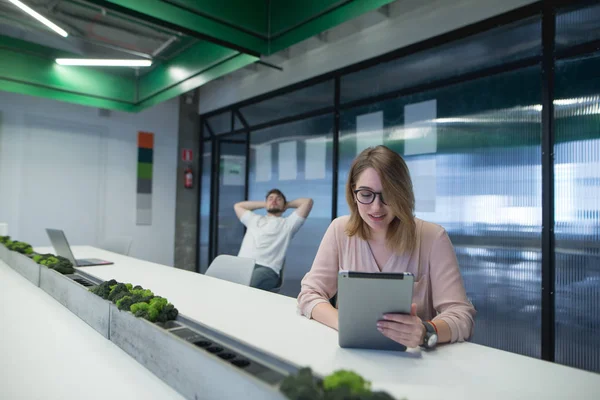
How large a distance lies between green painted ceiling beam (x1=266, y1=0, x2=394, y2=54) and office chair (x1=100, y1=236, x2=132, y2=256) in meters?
2.95

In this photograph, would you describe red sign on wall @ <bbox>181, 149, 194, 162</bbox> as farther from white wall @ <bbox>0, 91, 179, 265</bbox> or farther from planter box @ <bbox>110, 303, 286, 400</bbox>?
planter box @ <bbox>110, 303, 286, 400</bbox>

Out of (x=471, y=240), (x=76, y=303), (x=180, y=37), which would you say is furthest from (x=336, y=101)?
(x=76, y=303)

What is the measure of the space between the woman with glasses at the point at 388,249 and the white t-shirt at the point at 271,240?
2.05 metres

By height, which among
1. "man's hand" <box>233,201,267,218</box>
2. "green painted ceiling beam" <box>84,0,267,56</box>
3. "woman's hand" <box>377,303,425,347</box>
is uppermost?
"green painted ceiling beam" <box>84,0,267,56</box>

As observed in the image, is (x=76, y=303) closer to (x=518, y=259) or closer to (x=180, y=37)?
(x=180, y=37)

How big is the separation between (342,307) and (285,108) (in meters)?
4.10

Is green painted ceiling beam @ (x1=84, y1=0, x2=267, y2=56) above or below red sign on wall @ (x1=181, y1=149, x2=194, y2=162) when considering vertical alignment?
above

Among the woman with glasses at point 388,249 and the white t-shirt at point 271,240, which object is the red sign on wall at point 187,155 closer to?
the white t-shirt at point 271,240

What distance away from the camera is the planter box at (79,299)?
58.7 inches

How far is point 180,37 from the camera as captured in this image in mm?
3215

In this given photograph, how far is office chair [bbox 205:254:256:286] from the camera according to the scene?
8.30 ft

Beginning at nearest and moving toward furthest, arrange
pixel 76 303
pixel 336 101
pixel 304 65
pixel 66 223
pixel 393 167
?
pixel 393 167 → pixel 76 303 → pixel 336 101 → pixel 304 65 → pixel 66 223

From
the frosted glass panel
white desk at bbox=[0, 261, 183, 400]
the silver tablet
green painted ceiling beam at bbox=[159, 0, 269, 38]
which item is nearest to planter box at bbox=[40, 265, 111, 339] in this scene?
white desk at bbox=[0, 261, 183, 400]

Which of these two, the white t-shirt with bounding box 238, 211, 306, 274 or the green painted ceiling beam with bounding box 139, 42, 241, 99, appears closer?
the green painted ceiling beam with bounding box 139, 42, 241, 99
